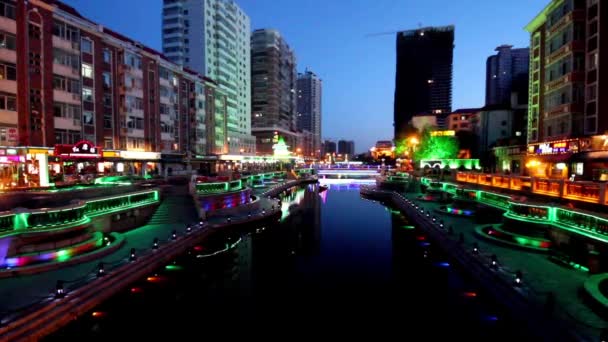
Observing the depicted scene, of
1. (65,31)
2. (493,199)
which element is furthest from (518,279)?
(65,31)

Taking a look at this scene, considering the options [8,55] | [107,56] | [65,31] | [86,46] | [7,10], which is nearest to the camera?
[7,10]

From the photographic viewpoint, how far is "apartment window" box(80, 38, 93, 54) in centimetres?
4414

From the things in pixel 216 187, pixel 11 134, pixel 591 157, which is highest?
pixel 11 134

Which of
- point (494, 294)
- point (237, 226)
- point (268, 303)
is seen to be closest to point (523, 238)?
point (494, 294)

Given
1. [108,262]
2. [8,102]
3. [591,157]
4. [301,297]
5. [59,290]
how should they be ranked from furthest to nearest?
[591,157]
[8,102]
[108,262]
[301,297]
[59,290]

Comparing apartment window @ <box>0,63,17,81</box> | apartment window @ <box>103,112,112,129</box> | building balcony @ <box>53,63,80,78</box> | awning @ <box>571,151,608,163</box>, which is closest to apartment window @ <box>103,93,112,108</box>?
apartment window @ <box>103,112,112,129</box>

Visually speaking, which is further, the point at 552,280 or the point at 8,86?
the point at 8,86

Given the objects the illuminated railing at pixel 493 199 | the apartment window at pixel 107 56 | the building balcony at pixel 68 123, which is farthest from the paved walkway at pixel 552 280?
the apartment window at pixel 107 56

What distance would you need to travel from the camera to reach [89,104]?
45562 millimetres

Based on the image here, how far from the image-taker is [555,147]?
4456 centimetres

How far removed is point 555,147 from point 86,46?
6084 centimetres

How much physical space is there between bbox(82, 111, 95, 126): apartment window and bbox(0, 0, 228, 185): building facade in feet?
0.43

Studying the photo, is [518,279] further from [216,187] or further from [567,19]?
[567,19]

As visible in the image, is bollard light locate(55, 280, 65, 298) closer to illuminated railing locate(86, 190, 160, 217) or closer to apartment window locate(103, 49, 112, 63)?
illuminated railing locate(86, 190, 160, 217)
